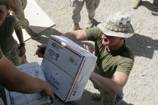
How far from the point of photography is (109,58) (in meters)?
4.53

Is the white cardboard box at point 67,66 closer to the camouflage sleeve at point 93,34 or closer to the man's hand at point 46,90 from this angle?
the man's hand at point 46,90

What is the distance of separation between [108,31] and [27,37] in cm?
313

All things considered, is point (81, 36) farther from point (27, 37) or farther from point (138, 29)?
point (138, 29)

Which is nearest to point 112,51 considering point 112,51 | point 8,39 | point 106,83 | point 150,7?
point 112,51

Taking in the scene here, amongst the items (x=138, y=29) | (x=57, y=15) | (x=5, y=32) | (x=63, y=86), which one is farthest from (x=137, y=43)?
(x=63, y=86)

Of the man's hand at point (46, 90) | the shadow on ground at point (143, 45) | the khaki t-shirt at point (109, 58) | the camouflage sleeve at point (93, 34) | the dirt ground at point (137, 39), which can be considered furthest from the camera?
the shadow on ground at point (143, 45)

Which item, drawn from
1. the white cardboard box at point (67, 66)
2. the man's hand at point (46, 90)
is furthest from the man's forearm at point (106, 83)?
the man's hand at point (46, 90)

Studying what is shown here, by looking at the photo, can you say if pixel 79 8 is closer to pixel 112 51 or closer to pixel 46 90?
pixel 112 51

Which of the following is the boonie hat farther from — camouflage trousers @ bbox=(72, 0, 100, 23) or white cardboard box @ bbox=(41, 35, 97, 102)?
camouflage trousers @ bbox=(72, 0, 100, 23)

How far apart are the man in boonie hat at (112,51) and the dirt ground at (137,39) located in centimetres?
145

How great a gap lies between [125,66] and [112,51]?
0.29 metres

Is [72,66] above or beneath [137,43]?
above

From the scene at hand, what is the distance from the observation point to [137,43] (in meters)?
7.38

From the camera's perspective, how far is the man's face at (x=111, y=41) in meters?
4.25
